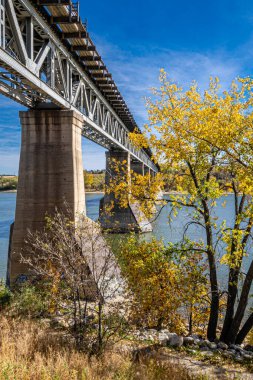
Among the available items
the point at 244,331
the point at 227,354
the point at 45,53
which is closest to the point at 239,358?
the point at 227,354

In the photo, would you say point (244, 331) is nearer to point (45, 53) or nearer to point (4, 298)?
point (4, 298)

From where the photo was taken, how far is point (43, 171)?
49.3ft

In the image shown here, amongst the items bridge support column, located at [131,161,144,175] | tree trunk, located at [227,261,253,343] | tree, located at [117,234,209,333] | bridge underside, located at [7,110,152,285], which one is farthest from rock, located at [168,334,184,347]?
bridge support column, located at [131,161,144,175]

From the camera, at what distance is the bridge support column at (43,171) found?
14906mm

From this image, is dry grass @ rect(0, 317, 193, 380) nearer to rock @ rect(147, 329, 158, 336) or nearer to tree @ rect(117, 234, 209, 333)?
rock @ rect(147, 329, 158, 336)

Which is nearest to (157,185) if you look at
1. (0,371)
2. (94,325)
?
(94,325)

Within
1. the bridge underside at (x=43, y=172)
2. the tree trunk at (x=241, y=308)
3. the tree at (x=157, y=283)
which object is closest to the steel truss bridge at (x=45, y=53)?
the bridge underside at (x=43, y=172)

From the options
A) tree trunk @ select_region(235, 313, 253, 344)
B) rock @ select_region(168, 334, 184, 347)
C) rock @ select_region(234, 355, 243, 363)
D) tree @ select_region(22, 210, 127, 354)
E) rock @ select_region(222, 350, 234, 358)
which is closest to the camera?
tree @ select_region(22, 210, 127, 354)

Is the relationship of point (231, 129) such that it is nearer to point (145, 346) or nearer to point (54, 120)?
point (145, 346)

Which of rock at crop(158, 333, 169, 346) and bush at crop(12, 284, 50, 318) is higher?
bush at crop(12, 284, 50, 318)

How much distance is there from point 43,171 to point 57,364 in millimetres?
10660

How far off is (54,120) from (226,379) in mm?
12375

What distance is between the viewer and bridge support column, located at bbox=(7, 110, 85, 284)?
1491cm

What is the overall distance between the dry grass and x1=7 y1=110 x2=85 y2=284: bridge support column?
759cm
